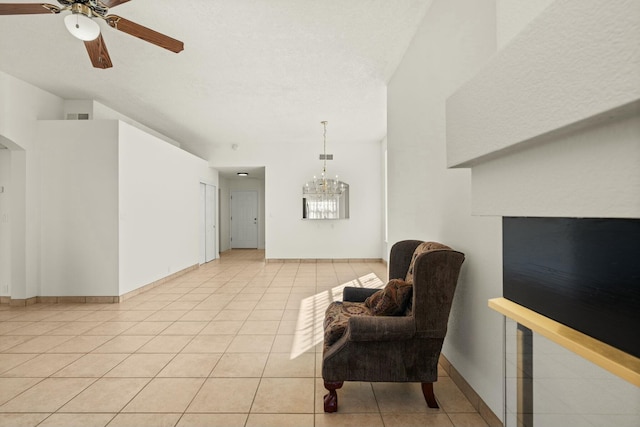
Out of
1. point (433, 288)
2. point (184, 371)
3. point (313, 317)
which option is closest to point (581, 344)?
point (433, 288)

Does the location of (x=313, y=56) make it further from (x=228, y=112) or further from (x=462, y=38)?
(x=228, y=112)

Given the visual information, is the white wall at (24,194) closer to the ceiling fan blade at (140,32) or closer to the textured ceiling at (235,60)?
the textured ceiling at (235,60)

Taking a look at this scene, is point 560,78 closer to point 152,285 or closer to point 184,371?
point 184,371

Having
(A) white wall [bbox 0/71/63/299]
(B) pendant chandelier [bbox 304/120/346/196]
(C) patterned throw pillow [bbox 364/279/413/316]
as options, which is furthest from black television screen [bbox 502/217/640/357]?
(B) pendant chandelier [bbox 304/120/346/196]

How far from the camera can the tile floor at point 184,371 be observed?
1997 mm

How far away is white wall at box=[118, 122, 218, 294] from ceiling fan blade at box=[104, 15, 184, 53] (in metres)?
2.63

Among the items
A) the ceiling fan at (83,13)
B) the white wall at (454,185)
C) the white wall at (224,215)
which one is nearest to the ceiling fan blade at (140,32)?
the ceiling fan at (83,13)

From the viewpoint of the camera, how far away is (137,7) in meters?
2.78

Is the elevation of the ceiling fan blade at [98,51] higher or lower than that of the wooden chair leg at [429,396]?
higher

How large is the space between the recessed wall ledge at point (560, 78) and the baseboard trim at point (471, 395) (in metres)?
1.73

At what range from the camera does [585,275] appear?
2.73 ft

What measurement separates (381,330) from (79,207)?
4872mm

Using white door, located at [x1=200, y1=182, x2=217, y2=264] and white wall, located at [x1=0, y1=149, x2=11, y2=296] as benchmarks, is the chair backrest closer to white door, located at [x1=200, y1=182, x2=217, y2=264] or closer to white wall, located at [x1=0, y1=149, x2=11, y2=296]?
white wall, located at [x1=0, y1=149, x2=11, y2=296]

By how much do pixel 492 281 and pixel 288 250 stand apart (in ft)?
22.1
